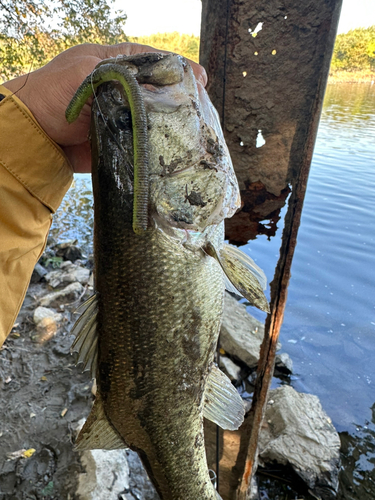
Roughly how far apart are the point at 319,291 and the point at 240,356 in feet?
9.49

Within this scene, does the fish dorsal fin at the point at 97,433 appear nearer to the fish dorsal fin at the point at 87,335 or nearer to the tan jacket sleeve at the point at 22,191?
the fish dorsal fin at the point at 87,335

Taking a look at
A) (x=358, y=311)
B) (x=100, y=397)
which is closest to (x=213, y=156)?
(x=100, y=397)

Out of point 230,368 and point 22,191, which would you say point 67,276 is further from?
point 22,191

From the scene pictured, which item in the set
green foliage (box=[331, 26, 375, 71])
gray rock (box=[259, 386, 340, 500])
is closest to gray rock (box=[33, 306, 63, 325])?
gray rock (box=[259, 386, 340, 500])

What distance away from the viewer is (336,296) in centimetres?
681

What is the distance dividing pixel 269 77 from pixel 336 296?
5.73 meters

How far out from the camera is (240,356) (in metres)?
4.92

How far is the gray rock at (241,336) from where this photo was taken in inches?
193

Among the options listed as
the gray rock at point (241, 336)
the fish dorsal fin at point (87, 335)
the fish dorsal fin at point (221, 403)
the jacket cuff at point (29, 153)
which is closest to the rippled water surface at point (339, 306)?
the gray rock at point (241, 336)

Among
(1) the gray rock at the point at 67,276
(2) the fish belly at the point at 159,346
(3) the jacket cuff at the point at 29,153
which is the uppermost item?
(3) the jacket cuff at the point at 29,153

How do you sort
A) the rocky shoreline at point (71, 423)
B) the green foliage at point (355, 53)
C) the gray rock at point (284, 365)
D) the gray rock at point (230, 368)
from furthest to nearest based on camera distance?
1. the green foliage at point (355, 53)
2. the gray rock at point (284, 365)
3. the gray rock at point (230, 368)
4. the rocky shoreline at point (71, 423)

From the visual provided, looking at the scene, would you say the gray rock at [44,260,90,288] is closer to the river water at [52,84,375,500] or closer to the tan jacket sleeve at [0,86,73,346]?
the river water at [52,84,375,500]

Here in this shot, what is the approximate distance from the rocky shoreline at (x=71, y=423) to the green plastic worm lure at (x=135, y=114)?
2.36 meters

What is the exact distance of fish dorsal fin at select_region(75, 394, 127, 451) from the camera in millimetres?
1558
